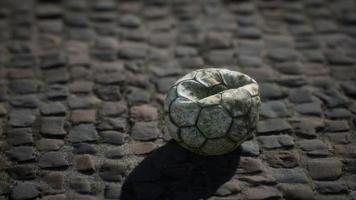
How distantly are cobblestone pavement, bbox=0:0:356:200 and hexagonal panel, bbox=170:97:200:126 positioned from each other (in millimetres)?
487

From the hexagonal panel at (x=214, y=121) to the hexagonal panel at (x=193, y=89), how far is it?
0.25 m

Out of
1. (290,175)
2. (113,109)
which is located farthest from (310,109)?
(113,109)

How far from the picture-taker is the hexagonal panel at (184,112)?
4.96 metres

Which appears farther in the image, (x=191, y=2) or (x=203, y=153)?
(x=191, y=2)

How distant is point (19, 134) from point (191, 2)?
11.6 ft

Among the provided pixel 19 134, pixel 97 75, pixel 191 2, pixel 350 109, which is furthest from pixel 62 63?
pixel 350 109

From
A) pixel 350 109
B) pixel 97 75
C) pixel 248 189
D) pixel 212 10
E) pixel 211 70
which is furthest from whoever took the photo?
pixel 212 10

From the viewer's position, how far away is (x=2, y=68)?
680 cm

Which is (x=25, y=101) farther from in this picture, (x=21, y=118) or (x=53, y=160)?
(x=53, y=160)

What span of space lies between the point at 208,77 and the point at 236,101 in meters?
0.44

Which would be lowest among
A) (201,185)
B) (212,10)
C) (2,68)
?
(201,185)

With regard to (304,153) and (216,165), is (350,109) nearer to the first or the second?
(304,153)

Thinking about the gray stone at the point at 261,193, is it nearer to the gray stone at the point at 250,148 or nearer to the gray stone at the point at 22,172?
the gray stone at the point at 250,148

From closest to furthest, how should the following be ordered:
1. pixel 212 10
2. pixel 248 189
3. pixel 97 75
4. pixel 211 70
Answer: pixel 248 189, pixel 211 70, pixel 97 75, pixel 212 10
